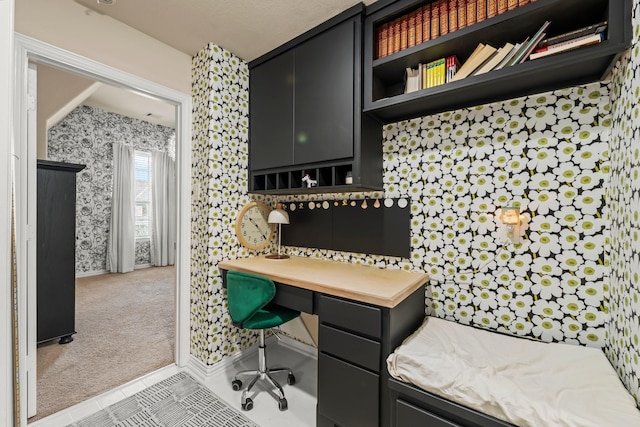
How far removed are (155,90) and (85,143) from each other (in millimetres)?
A: 3925

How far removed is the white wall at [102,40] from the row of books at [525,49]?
1.95 metres

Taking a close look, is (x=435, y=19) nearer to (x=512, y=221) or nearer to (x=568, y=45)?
(x=568, y=45)

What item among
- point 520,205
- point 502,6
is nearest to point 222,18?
point 502,6

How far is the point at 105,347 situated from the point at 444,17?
371cm

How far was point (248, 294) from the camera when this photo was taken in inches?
69.8

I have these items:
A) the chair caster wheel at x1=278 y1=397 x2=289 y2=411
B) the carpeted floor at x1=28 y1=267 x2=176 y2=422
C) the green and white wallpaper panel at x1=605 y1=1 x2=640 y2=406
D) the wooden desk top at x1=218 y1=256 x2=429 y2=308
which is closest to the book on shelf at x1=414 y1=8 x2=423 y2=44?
the green and white wallpaper panel at x1=605 y1=1 x2=640 y2=406

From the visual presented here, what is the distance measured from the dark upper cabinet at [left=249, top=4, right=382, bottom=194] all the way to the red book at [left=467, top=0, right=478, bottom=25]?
1.99ft

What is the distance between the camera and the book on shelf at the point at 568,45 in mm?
1143

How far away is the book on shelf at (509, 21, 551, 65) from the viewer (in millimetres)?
1285

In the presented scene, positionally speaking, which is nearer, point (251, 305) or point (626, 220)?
point (626, 220)

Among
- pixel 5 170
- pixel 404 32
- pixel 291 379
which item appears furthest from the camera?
pixel 291 379

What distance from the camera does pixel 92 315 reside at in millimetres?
3217

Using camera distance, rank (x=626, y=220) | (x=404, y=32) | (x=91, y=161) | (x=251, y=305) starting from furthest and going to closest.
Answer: (x=91, y=161)
(x=251, y=305)
(x=404, y=32)
(x=626, y=220)

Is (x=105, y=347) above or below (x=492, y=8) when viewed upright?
below
